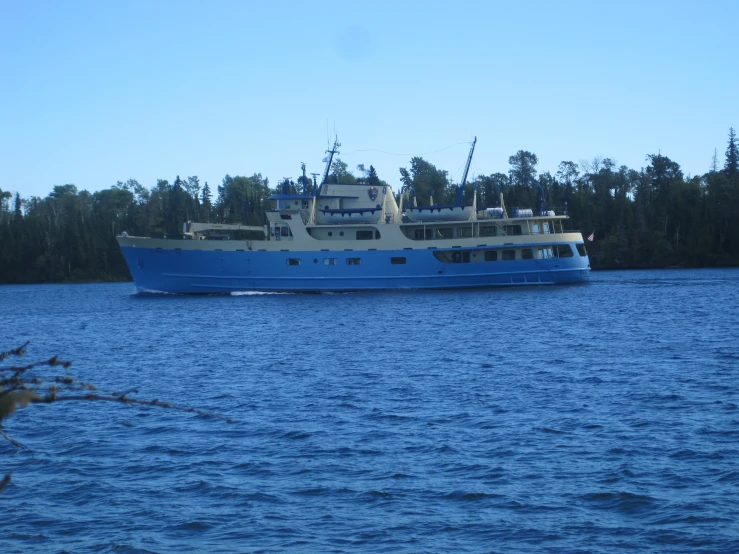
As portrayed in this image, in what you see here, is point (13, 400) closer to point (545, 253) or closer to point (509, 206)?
point (545, 253)

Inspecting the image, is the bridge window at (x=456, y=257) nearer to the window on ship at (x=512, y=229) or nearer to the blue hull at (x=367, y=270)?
the blue hull at (x=367, y=270)

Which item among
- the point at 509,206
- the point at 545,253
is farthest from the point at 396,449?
the point at 509,206

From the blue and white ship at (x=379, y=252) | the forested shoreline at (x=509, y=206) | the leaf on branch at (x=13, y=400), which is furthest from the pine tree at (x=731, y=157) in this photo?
the leaf on branch at (x=13, y=400)

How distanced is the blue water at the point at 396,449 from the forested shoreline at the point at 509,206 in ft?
112

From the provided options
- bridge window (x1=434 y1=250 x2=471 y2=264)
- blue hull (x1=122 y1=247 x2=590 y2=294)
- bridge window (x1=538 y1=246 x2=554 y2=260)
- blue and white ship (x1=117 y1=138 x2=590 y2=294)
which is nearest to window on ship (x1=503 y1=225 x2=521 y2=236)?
blue and white ship (x1=117 y1=138 x2=590 y2=294)

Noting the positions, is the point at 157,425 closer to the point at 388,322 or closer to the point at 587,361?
the point at 587,361

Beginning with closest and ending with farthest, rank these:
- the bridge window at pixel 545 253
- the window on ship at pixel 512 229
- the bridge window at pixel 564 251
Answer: the bridge window at pixel 545 253 → the bridge window at pixel 564 251 → the window on ship at pixel 512 229

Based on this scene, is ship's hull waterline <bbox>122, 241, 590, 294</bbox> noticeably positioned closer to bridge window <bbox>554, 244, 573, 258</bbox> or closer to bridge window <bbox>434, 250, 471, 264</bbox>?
bridge window <bbox>434, 250, 471, 264</bbox>

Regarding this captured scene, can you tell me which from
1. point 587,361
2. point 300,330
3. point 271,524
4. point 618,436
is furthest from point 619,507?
point 300,330

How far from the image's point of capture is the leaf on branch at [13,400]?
3.73 metres

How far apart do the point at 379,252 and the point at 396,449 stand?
37321 millimetres

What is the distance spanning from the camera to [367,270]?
5147 cm

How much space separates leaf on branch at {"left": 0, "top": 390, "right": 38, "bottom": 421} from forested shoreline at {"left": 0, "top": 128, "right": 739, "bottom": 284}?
53611 millimetres

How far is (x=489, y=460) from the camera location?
13.5 meters
